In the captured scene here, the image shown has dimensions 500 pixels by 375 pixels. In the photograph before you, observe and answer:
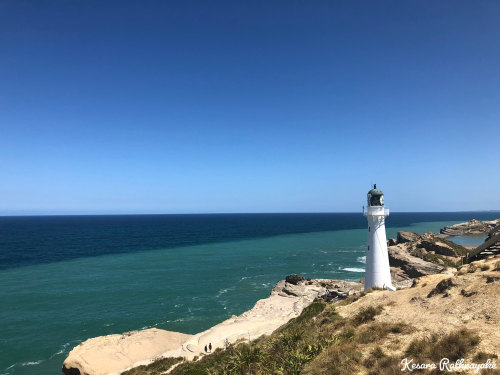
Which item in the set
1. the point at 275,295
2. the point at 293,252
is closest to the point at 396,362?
the point at 275,295

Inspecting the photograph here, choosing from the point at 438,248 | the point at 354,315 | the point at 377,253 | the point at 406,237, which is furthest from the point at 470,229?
the point at 354,315

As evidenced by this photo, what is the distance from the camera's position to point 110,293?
43062 mm

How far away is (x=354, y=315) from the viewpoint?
15828 mm

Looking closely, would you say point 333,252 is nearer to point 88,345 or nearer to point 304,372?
point 88,345

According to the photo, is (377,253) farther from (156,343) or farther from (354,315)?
(156,343)

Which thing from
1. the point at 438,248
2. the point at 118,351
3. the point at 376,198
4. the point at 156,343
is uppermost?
the point at 376,198

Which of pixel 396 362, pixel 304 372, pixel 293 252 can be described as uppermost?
pixel 396 362

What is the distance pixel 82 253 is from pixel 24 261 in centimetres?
1410

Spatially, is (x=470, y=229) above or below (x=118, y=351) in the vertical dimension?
below

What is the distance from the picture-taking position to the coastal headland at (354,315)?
11703 millimetres

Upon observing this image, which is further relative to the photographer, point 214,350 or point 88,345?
point 88,345

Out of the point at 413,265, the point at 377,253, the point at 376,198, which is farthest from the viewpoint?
the point at 413,265

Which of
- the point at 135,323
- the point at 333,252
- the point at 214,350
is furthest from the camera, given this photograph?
the point at 333,252

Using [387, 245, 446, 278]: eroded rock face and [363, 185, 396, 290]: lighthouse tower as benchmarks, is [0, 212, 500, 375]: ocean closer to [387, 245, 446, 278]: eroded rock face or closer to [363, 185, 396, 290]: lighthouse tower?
[387, 245, 446, 278]: eroded rock face
